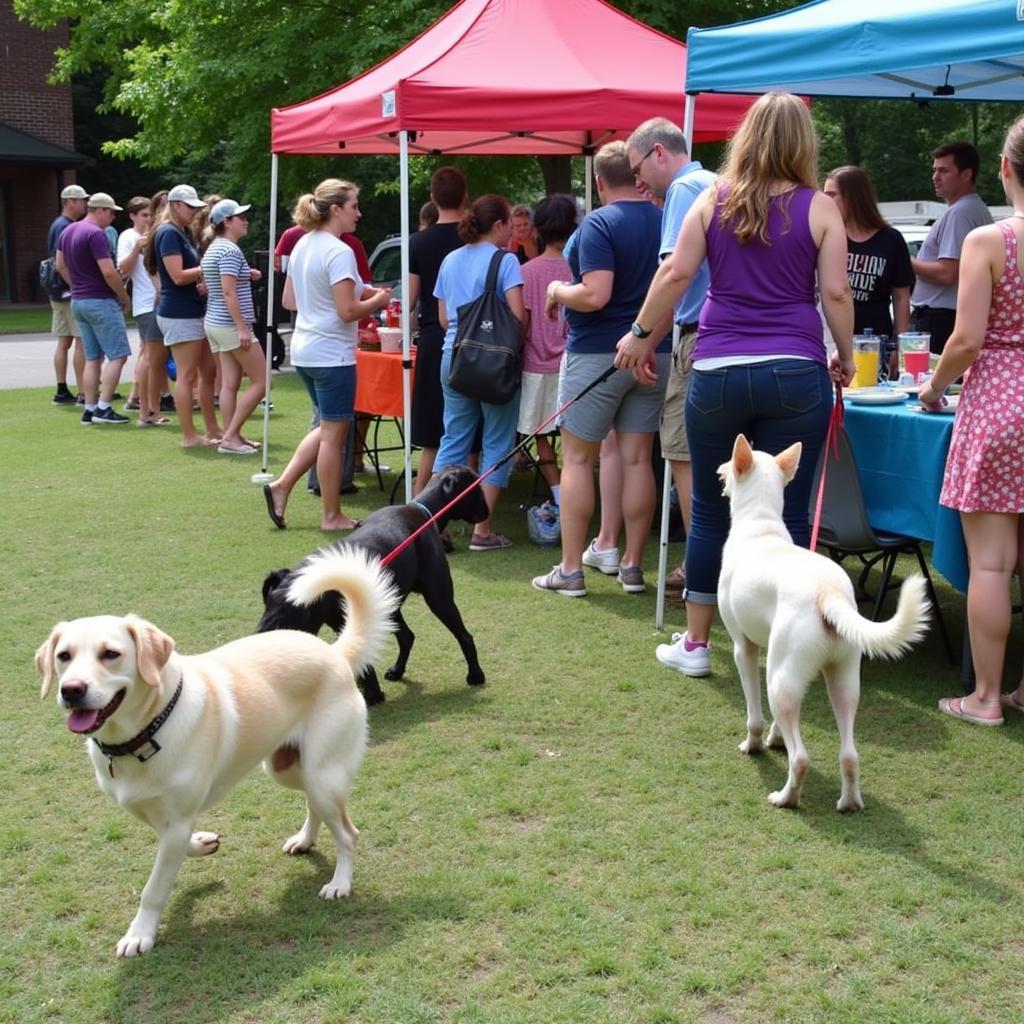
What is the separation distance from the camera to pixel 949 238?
7227 mm

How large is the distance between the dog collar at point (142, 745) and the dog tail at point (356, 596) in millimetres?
537

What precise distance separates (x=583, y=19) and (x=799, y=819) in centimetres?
608

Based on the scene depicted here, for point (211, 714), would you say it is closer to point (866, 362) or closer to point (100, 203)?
point (866, 362)

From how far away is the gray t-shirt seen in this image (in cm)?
716

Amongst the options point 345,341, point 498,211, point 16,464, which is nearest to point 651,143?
point 498,211

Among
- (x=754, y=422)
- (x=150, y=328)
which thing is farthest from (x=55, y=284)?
(x=754, y=422)

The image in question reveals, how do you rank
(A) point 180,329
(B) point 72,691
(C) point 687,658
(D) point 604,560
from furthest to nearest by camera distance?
1. (A) point 180,329
2. (D) point 604,560
3. (C) point 687,658
4. (B) point 72,691

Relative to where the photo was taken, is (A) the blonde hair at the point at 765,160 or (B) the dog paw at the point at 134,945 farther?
(A) the blonde hair at the point at 765,160

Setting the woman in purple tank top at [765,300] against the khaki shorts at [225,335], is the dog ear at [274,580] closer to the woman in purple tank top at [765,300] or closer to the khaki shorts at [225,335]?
the woman in purple tank top at [765,300]

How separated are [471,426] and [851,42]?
308 cm

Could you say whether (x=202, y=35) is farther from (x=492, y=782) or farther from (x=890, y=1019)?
(x=890, y=1019)

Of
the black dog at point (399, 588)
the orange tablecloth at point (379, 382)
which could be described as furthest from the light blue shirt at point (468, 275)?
the black dog at point (399, 588)

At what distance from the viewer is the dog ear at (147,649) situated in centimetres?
288

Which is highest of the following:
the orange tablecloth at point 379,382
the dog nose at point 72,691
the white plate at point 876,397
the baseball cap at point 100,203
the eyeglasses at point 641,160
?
the baseball cap at point 100,203
